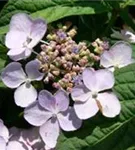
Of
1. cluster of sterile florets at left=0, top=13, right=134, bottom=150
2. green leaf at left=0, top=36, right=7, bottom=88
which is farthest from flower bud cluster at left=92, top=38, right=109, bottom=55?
green leaf at left=0, top=36, right=7, bottom=88

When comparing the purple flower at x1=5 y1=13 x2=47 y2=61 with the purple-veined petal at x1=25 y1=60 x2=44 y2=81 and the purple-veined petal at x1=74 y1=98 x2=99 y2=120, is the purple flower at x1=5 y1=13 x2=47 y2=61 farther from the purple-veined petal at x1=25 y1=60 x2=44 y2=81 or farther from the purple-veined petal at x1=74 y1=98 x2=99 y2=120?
the purple-veined petal at x1=74 y1=98 x2=99 y2=120

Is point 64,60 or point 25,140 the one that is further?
point 25,140

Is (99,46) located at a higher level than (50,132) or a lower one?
higher

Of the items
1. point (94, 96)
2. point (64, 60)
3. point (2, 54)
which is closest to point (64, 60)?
point (64, 60)

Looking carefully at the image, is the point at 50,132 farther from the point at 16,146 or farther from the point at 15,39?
the point at 15,39

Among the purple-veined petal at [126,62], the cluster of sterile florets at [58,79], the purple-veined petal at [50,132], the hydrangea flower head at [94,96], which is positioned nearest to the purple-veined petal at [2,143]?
the cluster of sterile florets at [58,79]

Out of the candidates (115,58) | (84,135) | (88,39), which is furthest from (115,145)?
(88,39)
